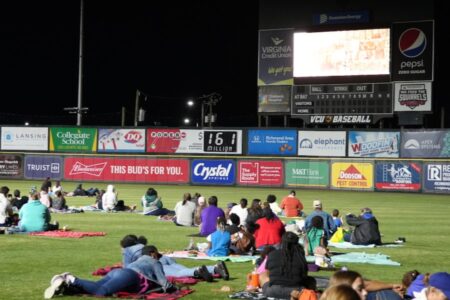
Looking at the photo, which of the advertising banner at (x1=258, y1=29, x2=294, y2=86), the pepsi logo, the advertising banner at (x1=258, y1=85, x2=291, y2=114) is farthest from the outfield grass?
the advertising banner at (x1=258, y1=29, x2=294, y2=86)

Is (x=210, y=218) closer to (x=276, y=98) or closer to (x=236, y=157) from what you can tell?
(x=276, y=98)

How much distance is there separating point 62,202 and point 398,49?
86.3 feet

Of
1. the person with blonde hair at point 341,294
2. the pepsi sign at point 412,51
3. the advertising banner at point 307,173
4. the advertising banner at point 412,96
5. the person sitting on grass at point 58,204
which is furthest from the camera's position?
the advertising banner at point 307,173

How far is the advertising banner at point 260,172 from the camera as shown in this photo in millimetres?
50500

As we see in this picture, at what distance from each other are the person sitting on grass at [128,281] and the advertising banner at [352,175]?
37.7 metres

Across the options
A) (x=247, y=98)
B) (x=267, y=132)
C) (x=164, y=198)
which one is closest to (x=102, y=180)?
(x=267, y=132)

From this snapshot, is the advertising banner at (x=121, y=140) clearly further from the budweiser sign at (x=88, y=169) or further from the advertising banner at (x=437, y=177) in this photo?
the advertising banner at (x=437, y=177)

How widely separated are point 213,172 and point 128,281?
41554mm

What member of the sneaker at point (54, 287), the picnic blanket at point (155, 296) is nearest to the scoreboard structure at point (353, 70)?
the picnic blanket at point (155, 296)

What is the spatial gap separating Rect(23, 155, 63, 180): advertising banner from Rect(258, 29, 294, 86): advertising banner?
61.7 feet

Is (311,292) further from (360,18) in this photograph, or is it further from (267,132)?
(267,132)

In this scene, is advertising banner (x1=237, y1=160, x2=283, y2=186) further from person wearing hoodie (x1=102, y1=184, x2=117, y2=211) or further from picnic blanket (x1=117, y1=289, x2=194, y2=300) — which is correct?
picnic blanket (x1=117, y1=289, x2=194, y2=300)

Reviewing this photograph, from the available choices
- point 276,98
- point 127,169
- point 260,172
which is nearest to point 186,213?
point 276,98

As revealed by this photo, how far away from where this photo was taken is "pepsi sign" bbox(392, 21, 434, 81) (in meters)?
43.8
